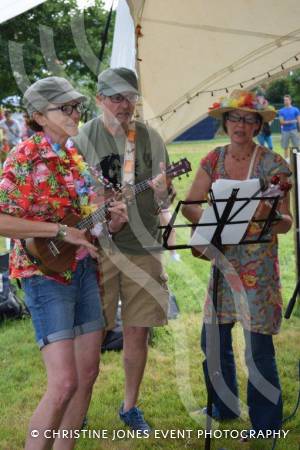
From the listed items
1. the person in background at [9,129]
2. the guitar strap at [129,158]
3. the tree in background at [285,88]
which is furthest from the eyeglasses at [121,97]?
the tree in background at [285,88]

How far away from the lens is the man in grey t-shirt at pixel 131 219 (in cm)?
382

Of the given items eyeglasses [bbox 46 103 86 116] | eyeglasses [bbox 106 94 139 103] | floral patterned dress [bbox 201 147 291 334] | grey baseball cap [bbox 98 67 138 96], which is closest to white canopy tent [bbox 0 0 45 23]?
grey baseball cap [bbox 98 67 138 96]

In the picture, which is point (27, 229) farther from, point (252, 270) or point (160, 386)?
point (160, 386)

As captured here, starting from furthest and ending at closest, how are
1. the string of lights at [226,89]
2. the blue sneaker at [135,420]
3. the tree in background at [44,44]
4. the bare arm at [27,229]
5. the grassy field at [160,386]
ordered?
the tree in background at [44,44], the string of lights at [226,89], the blue sneaker at [135,420], the grassy field at [160,386], the bare arm at [27,229]

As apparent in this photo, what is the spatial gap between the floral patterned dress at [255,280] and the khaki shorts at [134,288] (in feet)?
1.47

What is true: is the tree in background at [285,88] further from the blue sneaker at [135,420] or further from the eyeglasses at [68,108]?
the eyeglasses at [68,108]

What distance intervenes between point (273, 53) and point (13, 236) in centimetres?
302

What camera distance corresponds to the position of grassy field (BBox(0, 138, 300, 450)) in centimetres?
388

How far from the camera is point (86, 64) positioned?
60.3ft

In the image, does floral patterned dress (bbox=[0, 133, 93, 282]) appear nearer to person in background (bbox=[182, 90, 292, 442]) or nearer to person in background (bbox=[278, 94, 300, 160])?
person in background (bbox=[182, 90, 292, 442])

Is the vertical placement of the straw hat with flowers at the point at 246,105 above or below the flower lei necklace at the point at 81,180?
above

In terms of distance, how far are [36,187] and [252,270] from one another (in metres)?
1.30

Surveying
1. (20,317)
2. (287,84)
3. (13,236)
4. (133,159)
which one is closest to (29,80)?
(20,317)

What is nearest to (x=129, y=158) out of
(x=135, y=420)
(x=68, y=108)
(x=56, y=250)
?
(x=68, y=108)
